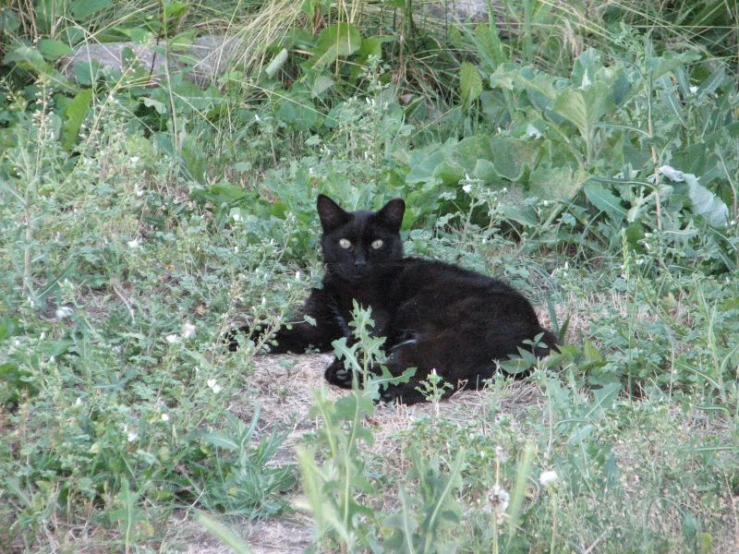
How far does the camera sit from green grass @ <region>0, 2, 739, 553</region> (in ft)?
7.98

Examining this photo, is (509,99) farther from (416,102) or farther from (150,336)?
(150,336)

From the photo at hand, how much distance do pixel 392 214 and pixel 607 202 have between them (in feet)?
3.08

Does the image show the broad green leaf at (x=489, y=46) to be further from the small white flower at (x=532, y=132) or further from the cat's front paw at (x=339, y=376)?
the cat's front paw at (x=339, y=376)

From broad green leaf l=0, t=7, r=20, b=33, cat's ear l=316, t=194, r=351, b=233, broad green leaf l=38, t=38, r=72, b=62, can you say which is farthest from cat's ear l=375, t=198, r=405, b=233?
broad green leaf l=0, t=7, r=20, b=33

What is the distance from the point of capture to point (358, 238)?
4117 mm

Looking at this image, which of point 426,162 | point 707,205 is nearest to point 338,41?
point 426,162

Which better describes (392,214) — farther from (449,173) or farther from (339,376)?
(339,376)

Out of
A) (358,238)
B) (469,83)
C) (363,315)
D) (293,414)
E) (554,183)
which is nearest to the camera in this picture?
(363,315)

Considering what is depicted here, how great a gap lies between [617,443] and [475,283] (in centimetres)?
113

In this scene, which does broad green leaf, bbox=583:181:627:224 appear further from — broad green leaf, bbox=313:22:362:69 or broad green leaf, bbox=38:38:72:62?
broad green leaf, bbox=38:38:72:62

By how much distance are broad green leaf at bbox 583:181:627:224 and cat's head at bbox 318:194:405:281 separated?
2.76 feet

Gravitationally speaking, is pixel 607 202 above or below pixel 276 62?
above

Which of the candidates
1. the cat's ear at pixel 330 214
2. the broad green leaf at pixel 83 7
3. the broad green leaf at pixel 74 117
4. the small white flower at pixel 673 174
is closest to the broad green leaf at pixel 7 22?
the broad green leaf at pixel 83 7

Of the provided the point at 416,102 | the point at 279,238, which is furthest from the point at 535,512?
the point at 416,102
